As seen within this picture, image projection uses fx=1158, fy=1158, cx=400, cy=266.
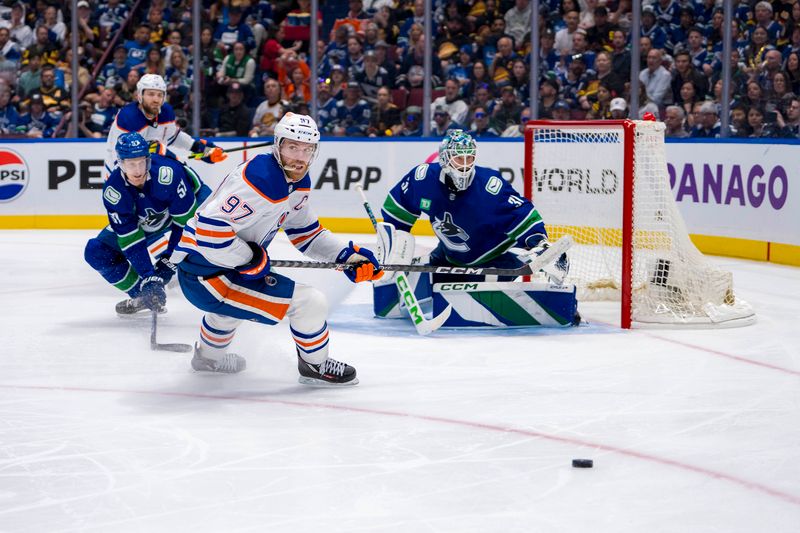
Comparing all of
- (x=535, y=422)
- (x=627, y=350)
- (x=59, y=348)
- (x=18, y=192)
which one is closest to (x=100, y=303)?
(x=59, y=348)

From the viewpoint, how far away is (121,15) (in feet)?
32.4

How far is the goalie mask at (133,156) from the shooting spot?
16.6 feet

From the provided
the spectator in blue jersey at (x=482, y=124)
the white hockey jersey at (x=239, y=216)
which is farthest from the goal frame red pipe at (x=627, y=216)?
the spectator in blue jersey at (x=482, y=124)

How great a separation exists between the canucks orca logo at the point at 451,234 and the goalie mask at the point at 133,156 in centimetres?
132

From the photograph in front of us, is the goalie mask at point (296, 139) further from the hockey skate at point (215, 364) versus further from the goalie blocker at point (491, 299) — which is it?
the goalie blocker at point (491, 299)

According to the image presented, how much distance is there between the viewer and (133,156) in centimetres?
508

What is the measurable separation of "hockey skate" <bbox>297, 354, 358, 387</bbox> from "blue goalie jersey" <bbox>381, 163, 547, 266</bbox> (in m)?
1.30

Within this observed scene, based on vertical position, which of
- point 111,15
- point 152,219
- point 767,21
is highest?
point 111,15

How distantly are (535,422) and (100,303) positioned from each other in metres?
3.08

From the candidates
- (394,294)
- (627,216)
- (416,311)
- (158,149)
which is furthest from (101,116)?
(627,216)

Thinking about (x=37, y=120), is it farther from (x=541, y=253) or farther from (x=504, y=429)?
(x=504, y=429)

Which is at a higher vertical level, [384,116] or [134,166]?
[384,116]

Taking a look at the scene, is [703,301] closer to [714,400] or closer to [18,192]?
[714,400]

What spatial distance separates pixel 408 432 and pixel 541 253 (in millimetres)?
1832
